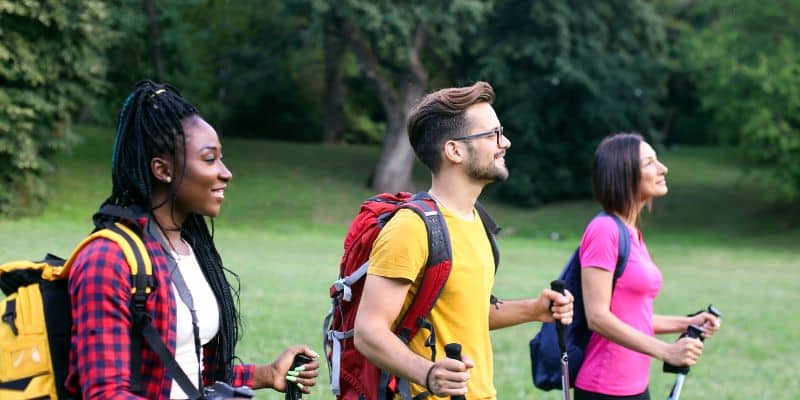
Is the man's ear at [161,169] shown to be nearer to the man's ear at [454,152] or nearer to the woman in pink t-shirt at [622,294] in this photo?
the man's ear at [454,152]

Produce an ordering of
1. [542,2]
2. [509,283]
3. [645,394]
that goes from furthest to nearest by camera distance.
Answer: [542,2]
[509,283]
[645,394]

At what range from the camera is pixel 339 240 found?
1062 inches

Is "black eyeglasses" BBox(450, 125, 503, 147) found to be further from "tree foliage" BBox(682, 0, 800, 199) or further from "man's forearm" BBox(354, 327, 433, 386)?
"tree foliage" BBox(682, 0, 800, 199)

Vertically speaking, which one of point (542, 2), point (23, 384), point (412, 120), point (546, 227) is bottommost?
point (546, 227)

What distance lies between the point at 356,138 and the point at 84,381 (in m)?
48.0

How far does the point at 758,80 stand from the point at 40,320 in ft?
107

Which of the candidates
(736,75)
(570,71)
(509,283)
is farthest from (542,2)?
(509,283)

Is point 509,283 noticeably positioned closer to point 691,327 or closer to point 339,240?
point 339,240

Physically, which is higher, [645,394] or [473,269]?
[473,269]

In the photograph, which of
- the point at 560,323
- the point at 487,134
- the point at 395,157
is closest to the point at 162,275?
the point at 487,134

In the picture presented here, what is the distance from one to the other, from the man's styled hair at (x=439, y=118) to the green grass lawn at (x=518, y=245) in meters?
5.00

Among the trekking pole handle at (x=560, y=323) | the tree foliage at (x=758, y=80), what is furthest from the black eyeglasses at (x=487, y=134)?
the tree foliage at (x=758, y=80)

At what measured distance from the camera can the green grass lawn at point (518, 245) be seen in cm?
1084

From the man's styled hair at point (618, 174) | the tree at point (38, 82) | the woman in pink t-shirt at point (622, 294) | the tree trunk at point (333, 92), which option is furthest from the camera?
the tree trunk at point (333, 92)
